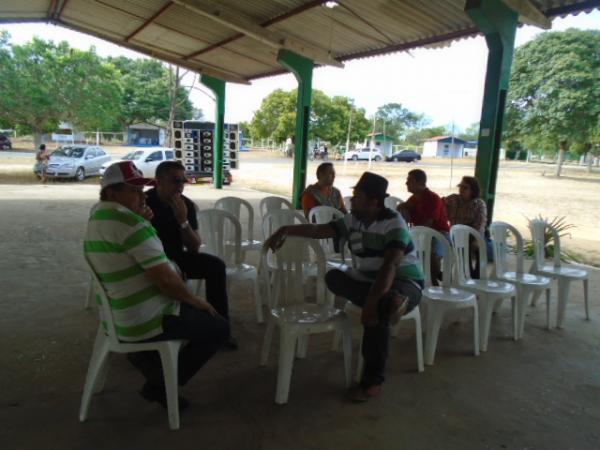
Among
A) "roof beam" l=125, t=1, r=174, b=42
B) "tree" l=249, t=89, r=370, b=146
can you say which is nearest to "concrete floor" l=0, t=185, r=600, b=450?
"roof beam" l=125, t=1, r=174, b=42

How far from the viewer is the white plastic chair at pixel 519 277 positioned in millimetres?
3527

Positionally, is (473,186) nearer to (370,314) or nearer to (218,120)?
(370,314)

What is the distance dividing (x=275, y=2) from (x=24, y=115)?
16.3 meters

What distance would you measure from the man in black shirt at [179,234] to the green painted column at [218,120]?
1096 centimetres

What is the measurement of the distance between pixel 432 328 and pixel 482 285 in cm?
68

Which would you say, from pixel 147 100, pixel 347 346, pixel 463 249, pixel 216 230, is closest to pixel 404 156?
pixel 147 100

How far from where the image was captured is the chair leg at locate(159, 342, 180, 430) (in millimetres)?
2098

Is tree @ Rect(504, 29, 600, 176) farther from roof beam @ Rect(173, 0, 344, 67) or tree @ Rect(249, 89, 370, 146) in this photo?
roof beam @ Rect(173, 0, 344, 67)

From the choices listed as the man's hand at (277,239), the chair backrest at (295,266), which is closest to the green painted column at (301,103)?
the chair backrest at (295,266)

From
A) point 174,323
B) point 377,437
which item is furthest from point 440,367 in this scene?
point 174,323

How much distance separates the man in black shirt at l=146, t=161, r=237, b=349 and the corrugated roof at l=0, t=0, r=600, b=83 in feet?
13.8

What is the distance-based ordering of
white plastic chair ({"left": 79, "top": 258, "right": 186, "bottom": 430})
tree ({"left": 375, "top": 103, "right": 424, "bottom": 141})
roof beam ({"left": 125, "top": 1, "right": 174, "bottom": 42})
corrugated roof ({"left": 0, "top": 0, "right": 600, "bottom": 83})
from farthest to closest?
tree ({"left": 375, "top": 103, "right": 424, "bottom": 141})
roof beam ({"left": 125, "top": 1, "right": 174, "bottom": 42})
corrugated roof ({"left": 0, "top": 0, "right": 600, "bottom": 83})
white plastic chair ({"left": 79, "top": 258, "right": 186, "bottom": 430})

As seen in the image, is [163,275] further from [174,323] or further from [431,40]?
[431,40]

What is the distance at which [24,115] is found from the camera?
18.4 metres
